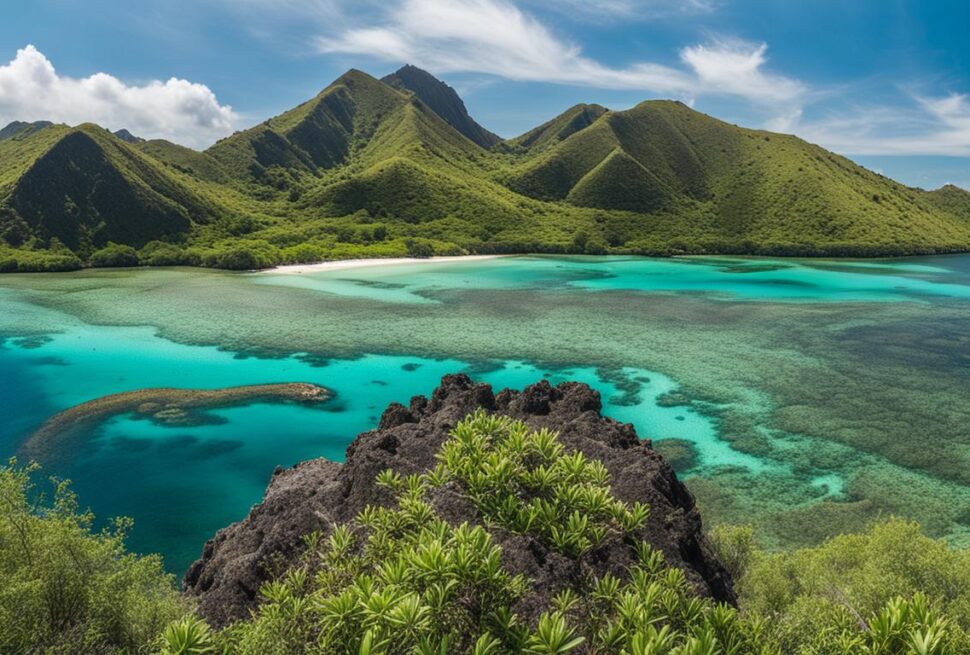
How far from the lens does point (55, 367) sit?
1734 inches

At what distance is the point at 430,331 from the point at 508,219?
11791cm

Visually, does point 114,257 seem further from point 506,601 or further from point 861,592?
point 861,592

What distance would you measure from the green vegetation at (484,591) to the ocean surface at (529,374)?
28.7 feet

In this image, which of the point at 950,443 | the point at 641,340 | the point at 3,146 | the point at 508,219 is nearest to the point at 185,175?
the point at 3,146

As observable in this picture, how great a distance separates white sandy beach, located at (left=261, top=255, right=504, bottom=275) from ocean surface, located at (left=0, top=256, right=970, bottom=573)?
Result: 674 inches

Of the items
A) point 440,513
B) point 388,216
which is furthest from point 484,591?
point 388,216

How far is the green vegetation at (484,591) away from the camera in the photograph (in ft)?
29.5

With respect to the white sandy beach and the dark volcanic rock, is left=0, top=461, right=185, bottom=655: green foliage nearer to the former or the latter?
the dark volcanic rock

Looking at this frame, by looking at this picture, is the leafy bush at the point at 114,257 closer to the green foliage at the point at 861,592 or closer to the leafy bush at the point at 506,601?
the leafy bush at the point at 506,601

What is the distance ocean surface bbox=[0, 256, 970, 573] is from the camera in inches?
1043

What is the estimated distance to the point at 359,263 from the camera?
12125 centimetres

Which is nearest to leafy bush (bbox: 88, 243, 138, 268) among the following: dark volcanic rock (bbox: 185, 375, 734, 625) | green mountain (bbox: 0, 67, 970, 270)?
green mountain (bbox: 0, 67, 970, 270)

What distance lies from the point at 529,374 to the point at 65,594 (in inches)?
1380

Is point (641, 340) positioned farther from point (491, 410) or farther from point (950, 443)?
point (491, 410)
